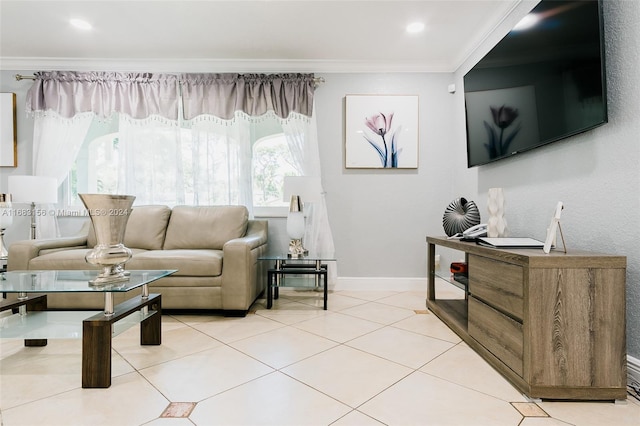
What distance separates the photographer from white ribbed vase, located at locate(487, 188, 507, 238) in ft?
6.25

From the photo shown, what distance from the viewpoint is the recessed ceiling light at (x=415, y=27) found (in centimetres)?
261

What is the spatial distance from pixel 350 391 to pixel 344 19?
2.62 m

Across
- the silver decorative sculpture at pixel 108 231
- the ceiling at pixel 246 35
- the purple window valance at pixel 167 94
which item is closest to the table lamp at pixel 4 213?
the purple window valance at pixel 167 94

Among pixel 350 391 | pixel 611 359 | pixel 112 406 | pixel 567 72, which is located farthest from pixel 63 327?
pixel 567 72

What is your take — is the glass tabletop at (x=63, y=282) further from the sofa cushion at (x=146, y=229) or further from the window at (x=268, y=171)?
the window at (x=268, y=171)

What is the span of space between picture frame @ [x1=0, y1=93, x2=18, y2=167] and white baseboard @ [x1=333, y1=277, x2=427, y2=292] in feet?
12.0

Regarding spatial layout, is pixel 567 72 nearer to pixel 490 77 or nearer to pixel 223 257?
pixel 490 77

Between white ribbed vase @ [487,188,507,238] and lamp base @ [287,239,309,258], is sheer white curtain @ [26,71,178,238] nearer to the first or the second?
lamp base @ [287,239,309,258]

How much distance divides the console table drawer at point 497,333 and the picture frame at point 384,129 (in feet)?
6.07

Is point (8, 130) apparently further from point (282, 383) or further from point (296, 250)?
point (282, 383)

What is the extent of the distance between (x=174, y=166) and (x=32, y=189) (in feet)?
3.93

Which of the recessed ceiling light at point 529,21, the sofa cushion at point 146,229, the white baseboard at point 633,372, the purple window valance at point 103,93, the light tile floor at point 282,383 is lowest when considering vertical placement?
the light tile floor at point 282,383

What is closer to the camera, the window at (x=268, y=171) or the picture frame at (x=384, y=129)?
the picture frame at (x=384, y=129)

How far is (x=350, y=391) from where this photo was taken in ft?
4.45
